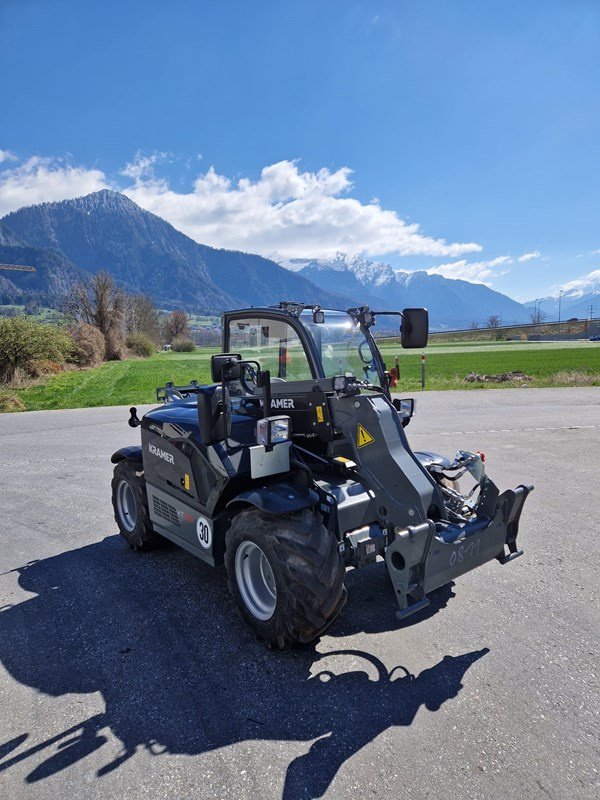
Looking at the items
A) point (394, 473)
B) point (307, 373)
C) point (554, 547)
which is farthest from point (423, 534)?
point (554, 547)

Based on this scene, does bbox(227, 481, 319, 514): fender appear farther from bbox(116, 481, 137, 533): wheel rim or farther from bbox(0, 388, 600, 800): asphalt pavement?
bbox(116, 481, 137, 533): wheel rim

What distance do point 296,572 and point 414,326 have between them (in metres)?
2.25

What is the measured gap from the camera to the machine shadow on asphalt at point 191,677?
280 cm

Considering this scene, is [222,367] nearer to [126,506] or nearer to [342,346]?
[342,346]

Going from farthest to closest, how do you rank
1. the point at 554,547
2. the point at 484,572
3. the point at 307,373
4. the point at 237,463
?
the point at 554,547
the point at 484,572
the point at 307,373
the point at 237,463

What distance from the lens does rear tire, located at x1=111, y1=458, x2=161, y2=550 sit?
5238mm

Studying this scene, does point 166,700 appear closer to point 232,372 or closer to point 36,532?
point 232,372

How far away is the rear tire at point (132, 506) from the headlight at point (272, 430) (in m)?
2.10

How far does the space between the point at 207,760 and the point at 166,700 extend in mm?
568

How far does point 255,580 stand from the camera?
3.87 m

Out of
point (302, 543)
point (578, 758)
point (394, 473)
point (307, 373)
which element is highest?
point (307, 373)

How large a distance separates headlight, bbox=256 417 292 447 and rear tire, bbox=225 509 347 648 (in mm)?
505

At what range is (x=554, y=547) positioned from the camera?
533 centimetres

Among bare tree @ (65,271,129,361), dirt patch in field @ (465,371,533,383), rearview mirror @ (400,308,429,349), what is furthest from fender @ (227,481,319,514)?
bare tree @ (65,271,129,361)
